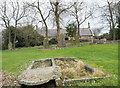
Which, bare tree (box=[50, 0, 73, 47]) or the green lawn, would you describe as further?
bare tree (box=[50, 0, 73, 47])

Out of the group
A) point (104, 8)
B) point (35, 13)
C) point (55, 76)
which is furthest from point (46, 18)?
point (55, 76)

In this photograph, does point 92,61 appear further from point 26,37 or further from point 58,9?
point 26,37

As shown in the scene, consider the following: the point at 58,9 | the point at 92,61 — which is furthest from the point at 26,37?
the point at 92,61

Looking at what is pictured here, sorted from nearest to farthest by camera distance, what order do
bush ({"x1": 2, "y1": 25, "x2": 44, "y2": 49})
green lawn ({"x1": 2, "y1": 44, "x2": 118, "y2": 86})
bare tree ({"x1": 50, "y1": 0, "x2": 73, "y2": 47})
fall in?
green lawn ({"x1": 2, "y1": 44, "x2": 118, "y2": 86}) < bare tree ({"x1": 50, "y1": 0, "x2": 73, "y2": 47}) < bush ({"x1": 2, "y1": 25, "x2": 44, "y2": 49})

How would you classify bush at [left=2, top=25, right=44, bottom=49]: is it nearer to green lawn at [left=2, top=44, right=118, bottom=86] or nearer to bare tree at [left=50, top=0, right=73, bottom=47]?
bare tree at [left=50, top=0, right=73, bottom=47]

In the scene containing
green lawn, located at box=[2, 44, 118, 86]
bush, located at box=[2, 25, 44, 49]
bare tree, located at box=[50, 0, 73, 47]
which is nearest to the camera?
green lawn, located at box=[2, 44, 118, 86]

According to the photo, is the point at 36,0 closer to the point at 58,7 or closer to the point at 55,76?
the point at 58,7

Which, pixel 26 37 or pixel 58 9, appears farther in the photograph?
pixel 26 37

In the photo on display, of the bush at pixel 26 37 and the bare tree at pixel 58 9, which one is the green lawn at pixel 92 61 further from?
the bush at pixel 26 37

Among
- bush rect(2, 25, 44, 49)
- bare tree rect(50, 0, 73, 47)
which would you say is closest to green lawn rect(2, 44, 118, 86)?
bare tree rect(50, 0, 73, 47)

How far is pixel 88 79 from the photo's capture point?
2.86 m

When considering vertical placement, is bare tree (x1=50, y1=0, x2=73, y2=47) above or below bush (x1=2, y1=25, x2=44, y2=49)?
above

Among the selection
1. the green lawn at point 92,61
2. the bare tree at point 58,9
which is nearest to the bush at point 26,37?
the bare tree at point 58,9

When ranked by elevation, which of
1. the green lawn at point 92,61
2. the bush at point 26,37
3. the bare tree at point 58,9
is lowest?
the green lawn at point 92,61
